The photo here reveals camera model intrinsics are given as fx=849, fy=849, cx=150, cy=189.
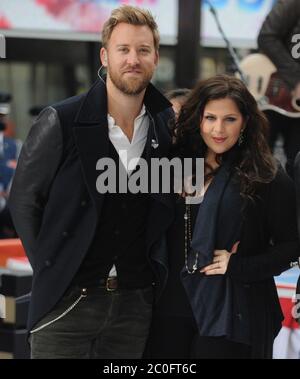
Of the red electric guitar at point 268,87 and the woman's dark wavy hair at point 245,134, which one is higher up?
the red electric guitar at point 268,87

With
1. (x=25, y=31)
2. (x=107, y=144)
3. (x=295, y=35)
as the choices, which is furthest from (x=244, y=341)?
(x=25, y=31)

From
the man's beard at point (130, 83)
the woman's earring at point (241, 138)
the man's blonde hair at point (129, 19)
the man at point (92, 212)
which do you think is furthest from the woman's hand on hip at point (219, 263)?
the man's blonde hair at point (129, 19)

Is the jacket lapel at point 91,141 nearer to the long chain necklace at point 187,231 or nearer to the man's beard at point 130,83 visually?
the man's beard at point 130,83

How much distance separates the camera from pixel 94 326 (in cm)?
307

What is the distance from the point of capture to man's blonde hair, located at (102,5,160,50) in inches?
120

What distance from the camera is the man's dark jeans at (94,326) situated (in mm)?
3045

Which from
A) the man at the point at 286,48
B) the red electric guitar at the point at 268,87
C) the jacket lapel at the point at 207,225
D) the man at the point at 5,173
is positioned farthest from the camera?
the man at the point at 5,173

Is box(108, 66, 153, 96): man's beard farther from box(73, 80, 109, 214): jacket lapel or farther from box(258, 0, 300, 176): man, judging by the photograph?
box(258, 0, 300, 176): man

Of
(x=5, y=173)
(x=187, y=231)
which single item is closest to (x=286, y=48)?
(x=187, y=231)

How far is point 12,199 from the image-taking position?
10.4ft

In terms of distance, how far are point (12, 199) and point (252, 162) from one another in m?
0.90

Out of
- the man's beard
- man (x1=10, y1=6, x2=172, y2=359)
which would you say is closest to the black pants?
man (x1=10, y1=6, x2=172, y2=359)

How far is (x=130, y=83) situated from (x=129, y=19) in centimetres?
24

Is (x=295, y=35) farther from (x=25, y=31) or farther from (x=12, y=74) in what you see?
(x=12, y=74)
